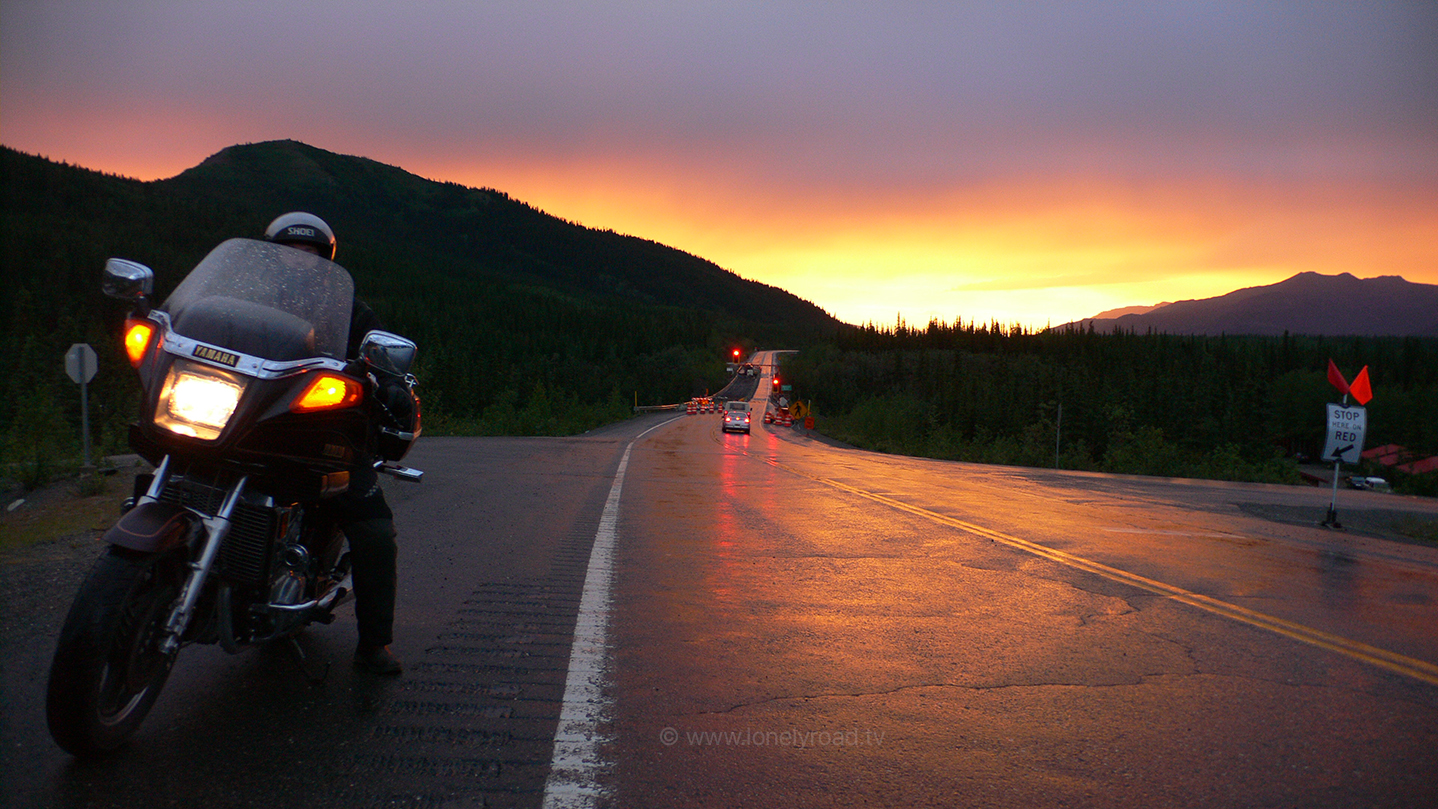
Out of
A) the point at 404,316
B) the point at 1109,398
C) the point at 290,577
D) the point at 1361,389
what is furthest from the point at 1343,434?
the point at 404,316

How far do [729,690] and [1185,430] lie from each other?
104330 millimetres

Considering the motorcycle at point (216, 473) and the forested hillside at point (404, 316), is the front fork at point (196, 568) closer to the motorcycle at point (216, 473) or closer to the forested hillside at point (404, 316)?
the motorcycle at point (216, 473)

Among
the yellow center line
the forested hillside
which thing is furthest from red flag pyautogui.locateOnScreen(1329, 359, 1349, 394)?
the forested hillside

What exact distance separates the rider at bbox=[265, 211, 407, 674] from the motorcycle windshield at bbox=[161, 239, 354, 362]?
0.57ft

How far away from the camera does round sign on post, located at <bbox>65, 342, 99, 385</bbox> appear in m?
16.4

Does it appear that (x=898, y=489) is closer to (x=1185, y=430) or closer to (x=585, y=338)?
(x=1185, y=430)

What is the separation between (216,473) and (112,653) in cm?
76

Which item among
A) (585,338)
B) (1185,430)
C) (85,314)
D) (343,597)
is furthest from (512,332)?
(343,597)

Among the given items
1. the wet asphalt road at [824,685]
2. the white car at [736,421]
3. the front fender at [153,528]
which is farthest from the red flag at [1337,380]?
the white car at [736,421]

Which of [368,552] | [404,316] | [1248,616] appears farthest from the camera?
[404,316]

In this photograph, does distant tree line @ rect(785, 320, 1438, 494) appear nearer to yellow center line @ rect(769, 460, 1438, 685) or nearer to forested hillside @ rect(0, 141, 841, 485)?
forested hillside @ rect(0, 141, 841, 485)

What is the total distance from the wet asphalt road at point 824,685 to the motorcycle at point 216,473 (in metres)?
0.39

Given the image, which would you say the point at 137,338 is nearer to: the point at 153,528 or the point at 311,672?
the point at 153,528

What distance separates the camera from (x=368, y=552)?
12.9ft
